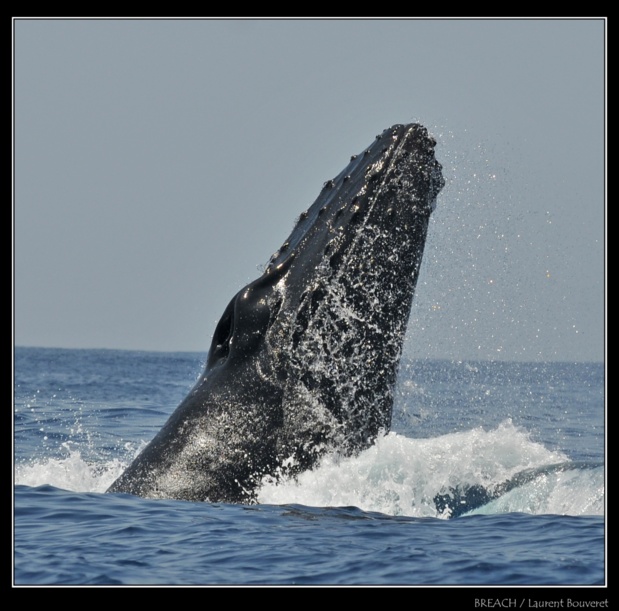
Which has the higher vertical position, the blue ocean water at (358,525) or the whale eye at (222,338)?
the whale eye at (222,338)

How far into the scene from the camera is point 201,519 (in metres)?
8.83

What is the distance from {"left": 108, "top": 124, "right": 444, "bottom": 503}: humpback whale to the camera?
9.17m

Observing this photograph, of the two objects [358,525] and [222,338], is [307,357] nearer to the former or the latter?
[222,338]

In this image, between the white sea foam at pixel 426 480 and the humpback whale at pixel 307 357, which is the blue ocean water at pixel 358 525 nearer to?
the white sea foam at pixel 426 480

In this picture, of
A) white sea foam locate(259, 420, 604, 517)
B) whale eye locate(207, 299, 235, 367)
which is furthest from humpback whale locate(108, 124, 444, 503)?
white sea foam locate(259, 420, 604, 517)

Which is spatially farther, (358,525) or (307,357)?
(307,357)

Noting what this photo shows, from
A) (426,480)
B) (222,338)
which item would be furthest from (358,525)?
(222,338)

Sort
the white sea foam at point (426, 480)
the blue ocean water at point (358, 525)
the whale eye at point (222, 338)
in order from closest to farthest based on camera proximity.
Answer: the blue ocean water at point (358, 525) → the white sea foam at point (426, 480) → the whale eye at point (222, 338)

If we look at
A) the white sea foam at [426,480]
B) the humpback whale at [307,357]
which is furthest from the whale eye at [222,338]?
the white sea foam at [426,480]

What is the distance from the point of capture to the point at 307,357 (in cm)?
932

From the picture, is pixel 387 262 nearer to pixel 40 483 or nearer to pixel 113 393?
pixel 40 483

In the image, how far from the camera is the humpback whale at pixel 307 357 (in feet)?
30.1

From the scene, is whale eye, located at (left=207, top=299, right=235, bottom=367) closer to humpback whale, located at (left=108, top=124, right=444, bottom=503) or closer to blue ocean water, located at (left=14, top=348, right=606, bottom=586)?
humpback whale, located at (left=108, top=124, right=444, bottom=503)
